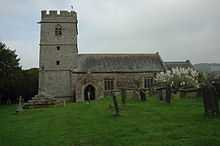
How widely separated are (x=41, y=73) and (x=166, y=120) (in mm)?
30587

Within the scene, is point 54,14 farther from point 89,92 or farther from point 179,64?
point 179,64

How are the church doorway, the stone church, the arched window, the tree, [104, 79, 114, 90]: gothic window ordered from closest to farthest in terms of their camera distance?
the tree → the church doorway → the stone church → [104, 79, 114, 90]: gothic window → the arched window

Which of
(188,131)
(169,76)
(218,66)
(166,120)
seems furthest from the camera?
(218,66)

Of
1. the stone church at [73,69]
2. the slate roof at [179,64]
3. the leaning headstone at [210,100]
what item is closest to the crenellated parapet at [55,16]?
the stone church at [73,69]

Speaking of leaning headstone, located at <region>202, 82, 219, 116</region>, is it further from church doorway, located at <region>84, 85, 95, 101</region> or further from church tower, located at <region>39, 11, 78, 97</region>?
church tower, located at <region>39, 11, 78, 97</region>

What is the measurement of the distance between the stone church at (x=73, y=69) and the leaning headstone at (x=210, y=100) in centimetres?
2721

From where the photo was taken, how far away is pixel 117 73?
1617 inches

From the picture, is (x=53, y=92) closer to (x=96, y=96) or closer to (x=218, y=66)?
(x=96, y=96)

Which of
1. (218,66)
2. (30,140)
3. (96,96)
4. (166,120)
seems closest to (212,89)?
(166,120)

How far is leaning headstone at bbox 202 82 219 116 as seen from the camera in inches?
461

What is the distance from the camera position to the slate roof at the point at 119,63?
41.1 m

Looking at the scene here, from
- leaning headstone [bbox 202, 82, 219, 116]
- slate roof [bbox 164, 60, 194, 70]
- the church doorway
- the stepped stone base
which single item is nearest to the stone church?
the church doorway

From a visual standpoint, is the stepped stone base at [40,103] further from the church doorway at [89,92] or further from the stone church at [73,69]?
the church doorway at [89,92]

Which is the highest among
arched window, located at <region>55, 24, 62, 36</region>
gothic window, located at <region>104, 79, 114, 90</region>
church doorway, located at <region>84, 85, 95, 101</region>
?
arched window, located at <region>55, 24, 62, 36</region>
